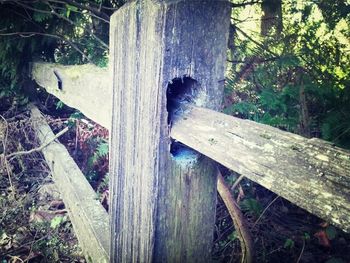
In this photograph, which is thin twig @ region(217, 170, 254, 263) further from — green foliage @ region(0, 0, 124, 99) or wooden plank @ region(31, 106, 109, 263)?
green foliage @ region(0, 0, 124, 99)

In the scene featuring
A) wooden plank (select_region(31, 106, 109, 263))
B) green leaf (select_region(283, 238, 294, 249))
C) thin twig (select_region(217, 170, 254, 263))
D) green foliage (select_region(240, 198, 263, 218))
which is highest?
thin twig (select_region(217, 170, 254, 263))

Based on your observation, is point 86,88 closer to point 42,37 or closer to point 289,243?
point 289,243

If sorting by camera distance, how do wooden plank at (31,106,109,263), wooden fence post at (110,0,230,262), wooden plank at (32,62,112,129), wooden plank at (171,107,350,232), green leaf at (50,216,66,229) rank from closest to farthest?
wooden plank at (171,107,350,232)
wooden fence post at (110,0,230,262)
wooden plank at (32,62,112,129)
wooden plank at (31,106,109,263)
green leaf at (50,216,66,229)

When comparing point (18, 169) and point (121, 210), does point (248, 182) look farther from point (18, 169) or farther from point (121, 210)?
point (18, 169)

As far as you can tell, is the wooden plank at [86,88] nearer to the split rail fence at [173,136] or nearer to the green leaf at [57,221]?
the split rail fence at [173,136]

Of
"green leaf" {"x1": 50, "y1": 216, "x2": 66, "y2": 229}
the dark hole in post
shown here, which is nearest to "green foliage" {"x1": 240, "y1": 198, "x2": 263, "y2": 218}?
"green leaf" {"x1": 50, "y1": 216, "x2": 66, "y2": 229}

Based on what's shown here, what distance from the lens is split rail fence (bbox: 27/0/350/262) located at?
925 mm

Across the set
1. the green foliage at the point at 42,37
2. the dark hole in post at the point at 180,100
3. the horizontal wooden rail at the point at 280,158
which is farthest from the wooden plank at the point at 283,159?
the green foliage at the point at 42,37

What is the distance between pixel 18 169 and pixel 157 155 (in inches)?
149

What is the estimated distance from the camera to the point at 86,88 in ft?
6.93

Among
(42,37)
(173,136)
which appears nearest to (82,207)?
(173,136)

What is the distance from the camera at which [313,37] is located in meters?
3.47

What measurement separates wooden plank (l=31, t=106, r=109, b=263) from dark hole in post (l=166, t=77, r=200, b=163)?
2.67 ft

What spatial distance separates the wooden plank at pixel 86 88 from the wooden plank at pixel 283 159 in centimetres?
63
